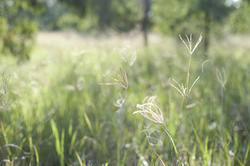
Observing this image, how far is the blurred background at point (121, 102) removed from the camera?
98cm

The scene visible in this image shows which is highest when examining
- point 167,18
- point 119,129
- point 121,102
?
point 167,18

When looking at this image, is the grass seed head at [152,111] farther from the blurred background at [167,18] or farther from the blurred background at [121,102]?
the blurred background at [167,18]

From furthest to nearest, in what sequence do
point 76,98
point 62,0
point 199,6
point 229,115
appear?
point 199,6 < point 62,0 < point 76,98 < point 229,115

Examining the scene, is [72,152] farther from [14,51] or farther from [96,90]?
[14,51]

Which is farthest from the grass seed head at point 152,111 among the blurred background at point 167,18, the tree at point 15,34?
the tree at point 15,34

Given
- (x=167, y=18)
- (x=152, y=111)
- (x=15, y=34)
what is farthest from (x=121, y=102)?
(x=167, y=18)

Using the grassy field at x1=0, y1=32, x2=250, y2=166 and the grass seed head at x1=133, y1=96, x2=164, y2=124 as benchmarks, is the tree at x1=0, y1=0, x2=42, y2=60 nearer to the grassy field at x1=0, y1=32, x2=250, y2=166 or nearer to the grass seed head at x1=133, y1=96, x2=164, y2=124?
the grassy field at x1=0, y1=32, x2=250, y2=166

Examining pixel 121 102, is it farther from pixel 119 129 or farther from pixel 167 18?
pixel 167 18

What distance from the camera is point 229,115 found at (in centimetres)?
173

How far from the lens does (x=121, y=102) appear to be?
108 centimetres

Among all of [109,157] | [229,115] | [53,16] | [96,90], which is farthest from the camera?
[53,16]

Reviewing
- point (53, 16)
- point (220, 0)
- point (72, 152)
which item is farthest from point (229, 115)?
point (53, 16)

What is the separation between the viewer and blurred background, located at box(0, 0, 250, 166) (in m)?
0.98

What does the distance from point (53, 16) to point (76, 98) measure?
44.6 m
